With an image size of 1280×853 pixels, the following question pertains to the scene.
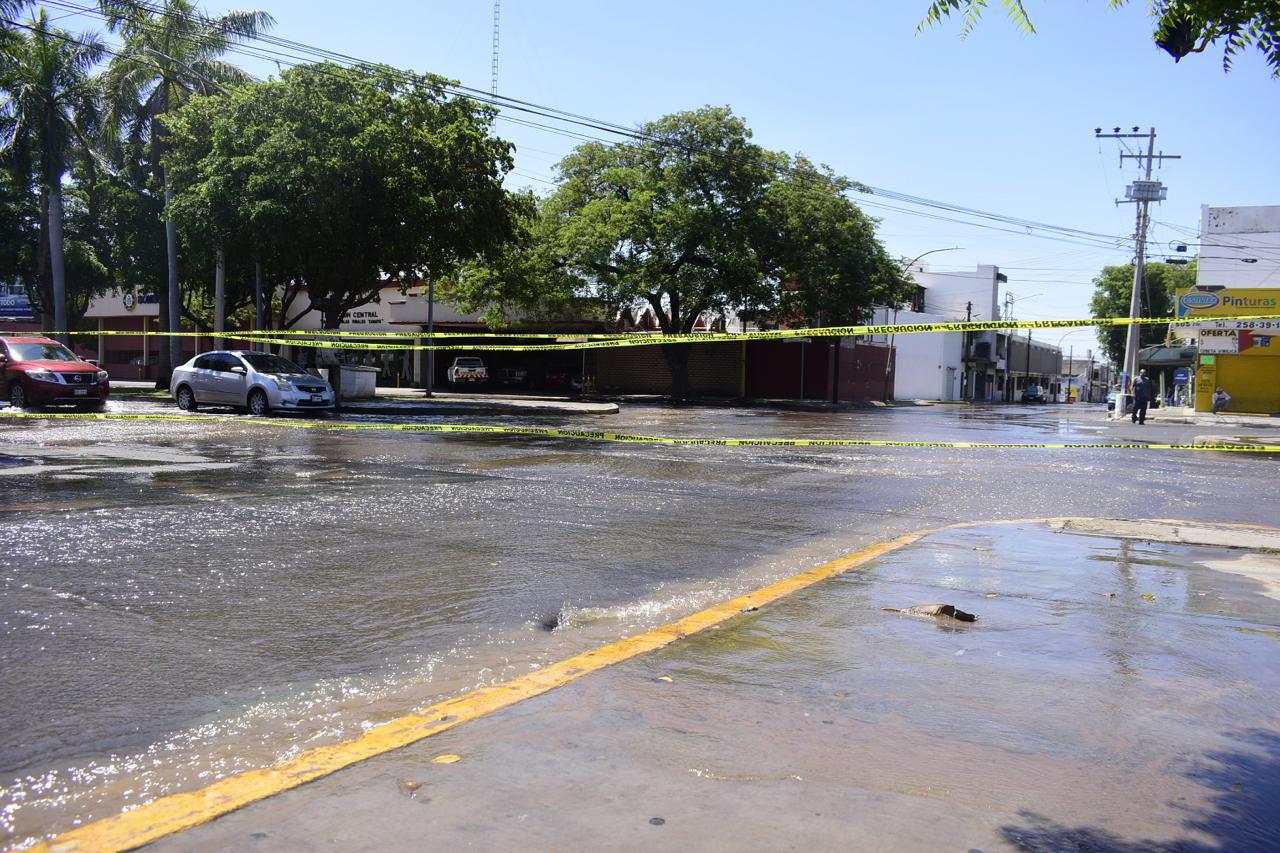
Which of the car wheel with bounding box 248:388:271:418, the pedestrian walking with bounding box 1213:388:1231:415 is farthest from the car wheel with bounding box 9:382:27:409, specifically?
the pedestrian walking with bounding box 1213:388:1231:415

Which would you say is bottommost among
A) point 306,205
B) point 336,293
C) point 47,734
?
point 47,734

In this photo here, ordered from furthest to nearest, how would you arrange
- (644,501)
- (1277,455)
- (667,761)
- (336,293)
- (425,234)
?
(336,293), (425,234), (1277,455), (644,501), (667,761)

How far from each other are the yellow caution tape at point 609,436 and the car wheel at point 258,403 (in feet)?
2.78

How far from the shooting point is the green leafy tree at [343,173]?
25.3 meters

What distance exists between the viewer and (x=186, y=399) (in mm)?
24016

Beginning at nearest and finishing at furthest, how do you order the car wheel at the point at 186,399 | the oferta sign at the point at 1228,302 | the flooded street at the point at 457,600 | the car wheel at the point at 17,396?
the flooded street at the point at 457,600, the car wheel at the point at 17,396, the car wheel at the point at 186,399, the oferta sign at the point at 1228,302

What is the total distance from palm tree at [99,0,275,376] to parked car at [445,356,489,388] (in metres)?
19.3

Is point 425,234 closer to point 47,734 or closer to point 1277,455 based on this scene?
point 1277,455

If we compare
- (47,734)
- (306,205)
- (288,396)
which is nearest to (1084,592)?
(47,734)

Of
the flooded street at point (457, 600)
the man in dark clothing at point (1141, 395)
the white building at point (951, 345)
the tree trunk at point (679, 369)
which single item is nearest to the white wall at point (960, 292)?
the white building at point (951, 345)

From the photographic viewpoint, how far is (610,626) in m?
5.48

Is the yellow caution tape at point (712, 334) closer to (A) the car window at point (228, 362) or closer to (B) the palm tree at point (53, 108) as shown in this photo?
(A) the car window at point (228, 362)

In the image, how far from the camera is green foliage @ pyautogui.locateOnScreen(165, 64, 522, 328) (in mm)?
25344

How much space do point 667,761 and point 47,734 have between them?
2.27 meters
